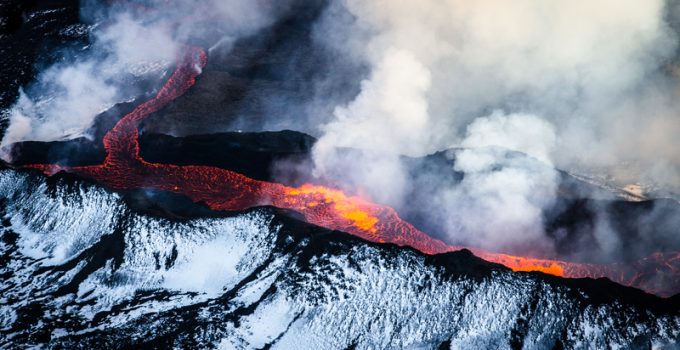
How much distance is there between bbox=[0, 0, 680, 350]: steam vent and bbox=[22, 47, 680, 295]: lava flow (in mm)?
79

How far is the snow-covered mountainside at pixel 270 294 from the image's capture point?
11070 millimetres

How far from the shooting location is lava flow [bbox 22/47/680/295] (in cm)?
1391

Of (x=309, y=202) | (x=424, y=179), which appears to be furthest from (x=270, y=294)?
(x=424, y=179)

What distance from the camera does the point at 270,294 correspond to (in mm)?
12688

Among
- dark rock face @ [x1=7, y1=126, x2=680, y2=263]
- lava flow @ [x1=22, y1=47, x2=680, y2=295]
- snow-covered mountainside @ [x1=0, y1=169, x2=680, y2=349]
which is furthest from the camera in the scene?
dark rock face @ [x1=7, y1=126, x2=680, y2=263]

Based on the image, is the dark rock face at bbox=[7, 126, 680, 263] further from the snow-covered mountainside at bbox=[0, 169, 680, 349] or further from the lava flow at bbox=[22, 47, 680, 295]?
the snow-covered mountainside at bbox=[0, 169, 680, 349]

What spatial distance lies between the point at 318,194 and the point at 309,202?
58 centimetres

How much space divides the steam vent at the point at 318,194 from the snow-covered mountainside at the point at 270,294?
0.06m

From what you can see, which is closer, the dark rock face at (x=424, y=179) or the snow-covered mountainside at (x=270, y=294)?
the snow-covered mountainside at (x=270, y=294)

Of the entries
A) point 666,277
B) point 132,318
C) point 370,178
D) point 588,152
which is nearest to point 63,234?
point 132,318

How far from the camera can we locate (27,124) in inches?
850

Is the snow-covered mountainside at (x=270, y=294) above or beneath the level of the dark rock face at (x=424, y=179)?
beneath

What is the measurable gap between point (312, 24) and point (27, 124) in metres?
15.9

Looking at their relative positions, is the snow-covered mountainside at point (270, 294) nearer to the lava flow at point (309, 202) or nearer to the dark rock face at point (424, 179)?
the lava flow at point (309, 202)
